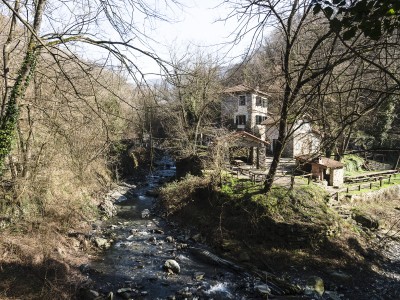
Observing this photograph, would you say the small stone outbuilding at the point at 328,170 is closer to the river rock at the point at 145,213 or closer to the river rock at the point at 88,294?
the river rock at the point at 145,213

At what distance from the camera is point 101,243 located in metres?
13.2

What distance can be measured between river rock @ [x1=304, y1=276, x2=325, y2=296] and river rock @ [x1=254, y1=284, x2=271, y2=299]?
1.40m

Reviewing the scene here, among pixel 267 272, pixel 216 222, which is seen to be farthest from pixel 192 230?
pixel 267 272

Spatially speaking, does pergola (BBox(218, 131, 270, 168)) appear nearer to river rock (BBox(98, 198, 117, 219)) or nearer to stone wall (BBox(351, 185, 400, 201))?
stone wall (BBox(351, 185, 400, 201))

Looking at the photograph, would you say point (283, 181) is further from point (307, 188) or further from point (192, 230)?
point (192, 230)

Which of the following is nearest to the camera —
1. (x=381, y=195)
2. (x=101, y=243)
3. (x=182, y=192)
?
(x=101, y=243)

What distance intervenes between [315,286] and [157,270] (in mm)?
5710

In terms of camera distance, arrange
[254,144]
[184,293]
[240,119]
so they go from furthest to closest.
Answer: [240,119]
[254,144]
[184,293]

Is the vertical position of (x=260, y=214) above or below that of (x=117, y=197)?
above

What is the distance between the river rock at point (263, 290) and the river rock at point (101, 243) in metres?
6.71

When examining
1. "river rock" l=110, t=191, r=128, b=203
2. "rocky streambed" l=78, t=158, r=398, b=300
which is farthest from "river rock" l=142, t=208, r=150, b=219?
"river rock" l=110, t=191, r=128, b=203

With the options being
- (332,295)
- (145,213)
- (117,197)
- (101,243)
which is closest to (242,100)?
(117,197)

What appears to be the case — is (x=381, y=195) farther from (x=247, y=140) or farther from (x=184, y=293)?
(x=184, y=293)

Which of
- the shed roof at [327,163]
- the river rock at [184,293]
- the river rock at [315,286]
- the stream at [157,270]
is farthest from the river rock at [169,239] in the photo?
the shed roof at [327,163]
